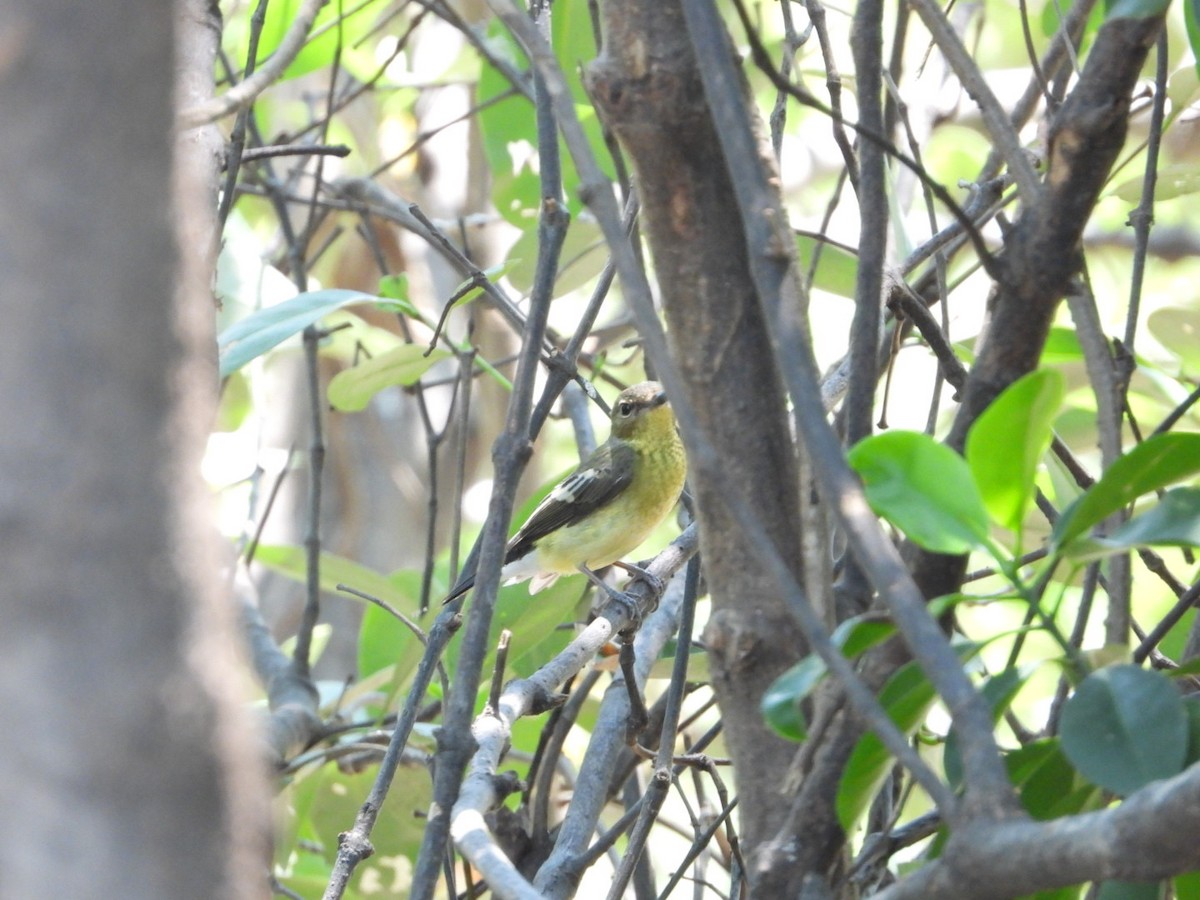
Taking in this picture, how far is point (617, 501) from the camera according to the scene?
462cm

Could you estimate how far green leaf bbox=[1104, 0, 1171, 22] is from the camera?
3.56 feet

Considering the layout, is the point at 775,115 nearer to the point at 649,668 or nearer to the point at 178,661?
the point at 649,668

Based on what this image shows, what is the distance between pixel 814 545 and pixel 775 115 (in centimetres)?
89

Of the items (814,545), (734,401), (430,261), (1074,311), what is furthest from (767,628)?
(430,261)

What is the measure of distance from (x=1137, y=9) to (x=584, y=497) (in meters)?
3.52

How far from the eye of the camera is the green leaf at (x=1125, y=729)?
3.43 feet

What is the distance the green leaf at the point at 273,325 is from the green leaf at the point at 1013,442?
1.45 m

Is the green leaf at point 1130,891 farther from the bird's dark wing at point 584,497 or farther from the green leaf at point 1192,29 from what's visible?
the bird's dark wing at point 584,497

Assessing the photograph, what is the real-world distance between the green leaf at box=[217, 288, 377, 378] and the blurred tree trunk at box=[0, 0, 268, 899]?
1.74m

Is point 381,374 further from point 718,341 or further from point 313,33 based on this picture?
point 718,341

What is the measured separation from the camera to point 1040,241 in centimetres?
113

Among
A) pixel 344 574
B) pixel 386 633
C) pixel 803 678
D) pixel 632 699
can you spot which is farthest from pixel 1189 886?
pixel 344 574

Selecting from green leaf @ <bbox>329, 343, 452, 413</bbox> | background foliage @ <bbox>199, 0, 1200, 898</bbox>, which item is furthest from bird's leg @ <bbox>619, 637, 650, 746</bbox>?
green leaf @ <bbox>329, 343, 452, 413</bbox>

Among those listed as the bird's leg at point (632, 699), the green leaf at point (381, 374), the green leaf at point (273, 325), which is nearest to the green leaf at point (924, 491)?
the bird's leg at point (632, 699)
